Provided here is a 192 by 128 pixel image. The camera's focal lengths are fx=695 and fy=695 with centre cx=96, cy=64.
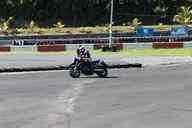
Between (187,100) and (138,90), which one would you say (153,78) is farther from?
(187,100)

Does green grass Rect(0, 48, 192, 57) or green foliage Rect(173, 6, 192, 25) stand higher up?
green foliage Rect(173, 6, 192, 25)

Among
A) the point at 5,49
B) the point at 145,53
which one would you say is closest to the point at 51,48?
the point at 5,49

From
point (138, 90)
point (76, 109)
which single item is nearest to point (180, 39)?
point (138, 90)

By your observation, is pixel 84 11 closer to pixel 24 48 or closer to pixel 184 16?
pixel 184 16

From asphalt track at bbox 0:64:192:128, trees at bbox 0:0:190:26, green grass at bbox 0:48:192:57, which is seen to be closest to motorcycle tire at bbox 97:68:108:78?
asphalt track at bbox 0:64:192:128

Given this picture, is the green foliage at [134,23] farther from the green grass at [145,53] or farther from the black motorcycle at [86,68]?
the black motorcycle at [86,68]

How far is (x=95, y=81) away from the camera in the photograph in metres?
24.7

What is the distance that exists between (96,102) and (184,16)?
236 ft

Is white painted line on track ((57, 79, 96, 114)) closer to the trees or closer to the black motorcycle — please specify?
the black motorcycle

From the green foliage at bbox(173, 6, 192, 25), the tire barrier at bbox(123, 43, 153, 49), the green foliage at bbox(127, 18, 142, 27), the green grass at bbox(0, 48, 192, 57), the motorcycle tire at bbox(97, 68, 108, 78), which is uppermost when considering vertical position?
the green foliage at bbox(173, 6, 192, 25)

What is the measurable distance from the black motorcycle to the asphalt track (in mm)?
1120

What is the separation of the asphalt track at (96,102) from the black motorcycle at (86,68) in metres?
1.12

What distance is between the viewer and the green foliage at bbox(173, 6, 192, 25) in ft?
Result: 282

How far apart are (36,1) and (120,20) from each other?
11382 mm
